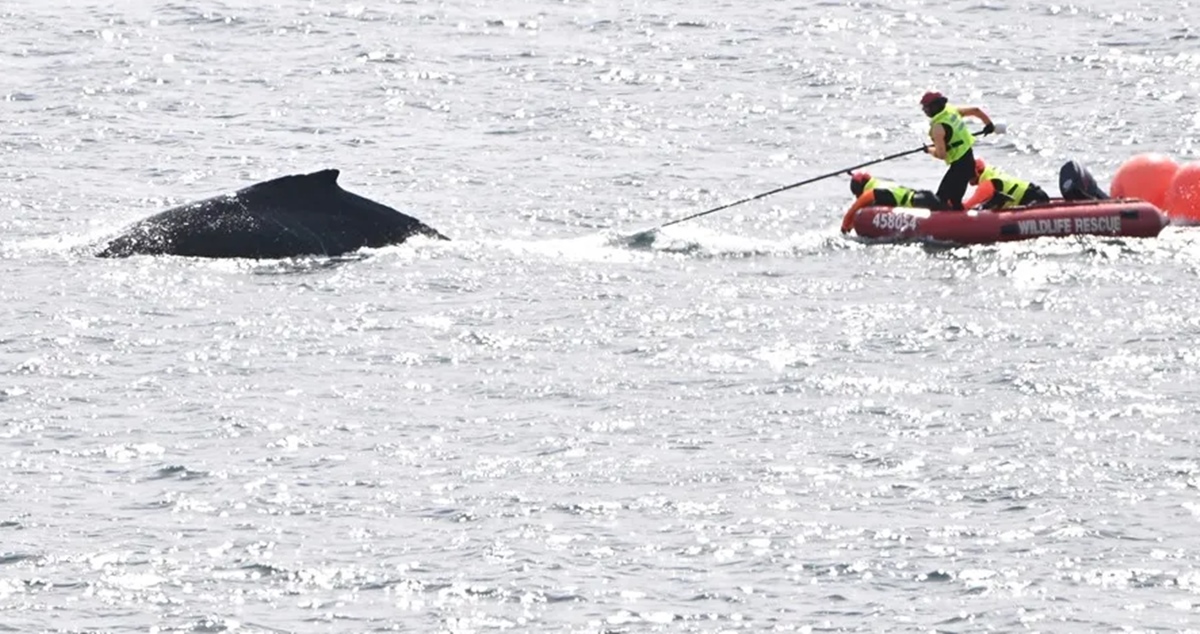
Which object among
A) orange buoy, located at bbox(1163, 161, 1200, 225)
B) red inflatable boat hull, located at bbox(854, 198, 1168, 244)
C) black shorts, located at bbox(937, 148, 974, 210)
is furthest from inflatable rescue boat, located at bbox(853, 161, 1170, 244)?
black shorts, located at bbox(937, 148, 974, 210)

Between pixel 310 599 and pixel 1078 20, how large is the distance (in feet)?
121

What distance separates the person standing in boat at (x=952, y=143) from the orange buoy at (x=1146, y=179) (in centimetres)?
196

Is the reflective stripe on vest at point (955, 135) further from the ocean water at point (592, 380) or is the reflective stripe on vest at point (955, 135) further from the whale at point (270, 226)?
the whale at point (270, 226)

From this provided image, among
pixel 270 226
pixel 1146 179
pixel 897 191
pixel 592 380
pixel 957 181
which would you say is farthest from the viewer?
pixel 1146 179

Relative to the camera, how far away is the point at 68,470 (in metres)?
20.8

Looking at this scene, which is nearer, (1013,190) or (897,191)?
(1013,190)

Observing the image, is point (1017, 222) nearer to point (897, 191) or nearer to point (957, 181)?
point (957, 181)

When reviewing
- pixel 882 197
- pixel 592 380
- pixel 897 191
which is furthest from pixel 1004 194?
pixel 592 380

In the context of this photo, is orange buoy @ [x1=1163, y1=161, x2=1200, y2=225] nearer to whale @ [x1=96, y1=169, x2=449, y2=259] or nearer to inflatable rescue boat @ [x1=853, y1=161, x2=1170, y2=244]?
inflatable rescue boat @ [x1=853, y1=161, x2=1170, y2=244]

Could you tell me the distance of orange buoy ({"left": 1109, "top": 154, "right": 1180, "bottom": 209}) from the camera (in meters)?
32.2

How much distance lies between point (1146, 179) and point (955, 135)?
2609mm

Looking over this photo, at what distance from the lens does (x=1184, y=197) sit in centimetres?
3178

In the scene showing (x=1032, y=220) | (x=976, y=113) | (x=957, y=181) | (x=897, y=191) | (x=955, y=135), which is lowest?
(x=1032, y=220)

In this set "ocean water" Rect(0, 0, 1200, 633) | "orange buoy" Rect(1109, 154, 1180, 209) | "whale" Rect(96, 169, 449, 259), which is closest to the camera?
"ocean water" Rect(0, 0, 1200, 633)
